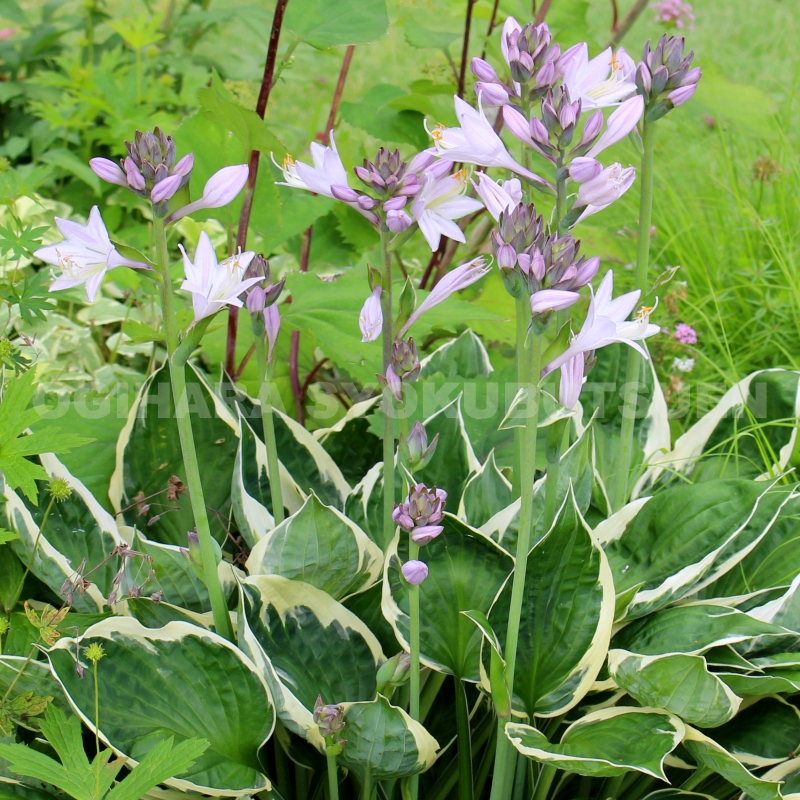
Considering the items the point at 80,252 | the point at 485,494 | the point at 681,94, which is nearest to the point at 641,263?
the point at 681,94

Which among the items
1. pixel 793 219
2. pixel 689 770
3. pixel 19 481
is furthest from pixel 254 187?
pixel 793 219

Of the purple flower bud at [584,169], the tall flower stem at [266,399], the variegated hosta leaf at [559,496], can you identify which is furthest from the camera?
the variegated hosta leaf at [559,496]

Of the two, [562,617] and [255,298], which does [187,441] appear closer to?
[255,298]

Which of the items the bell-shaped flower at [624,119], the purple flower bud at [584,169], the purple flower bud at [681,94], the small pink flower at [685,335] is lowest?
the small pink flower at [685,335]

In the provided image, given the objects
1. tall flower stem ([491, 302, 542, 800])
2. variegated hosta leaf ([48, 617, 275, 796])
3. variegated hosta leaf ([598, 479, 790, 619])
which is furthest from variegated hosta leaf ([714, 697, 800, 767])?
variegated hosta leaf ([48, 617, 275, 796])

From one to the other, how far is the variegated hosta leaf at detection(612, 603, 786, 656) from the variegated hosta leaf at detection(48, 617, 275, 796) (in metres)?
0.55

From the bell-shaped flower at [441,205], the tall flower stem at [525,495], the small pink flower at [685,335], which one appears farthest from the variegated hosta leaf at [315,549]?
the small pink flower at [685,335]

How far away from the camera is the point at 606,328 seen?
94 centimetres

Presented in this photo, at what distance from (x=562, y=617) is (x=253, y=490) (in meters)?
0.57

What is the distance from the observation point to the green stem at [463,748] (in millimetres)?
1220

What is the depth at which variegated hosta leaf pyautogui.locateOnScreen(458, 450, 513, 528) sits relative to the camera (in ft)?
4.68

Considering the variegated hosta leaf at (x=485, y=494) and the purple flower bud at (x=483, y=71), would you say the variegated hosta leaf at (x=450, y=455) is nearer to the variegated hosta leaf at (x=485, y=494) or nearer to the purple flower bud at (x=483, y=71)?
the variegated hosta leaf at (x=485, y=494)

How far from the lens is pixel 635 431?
5.67 ft

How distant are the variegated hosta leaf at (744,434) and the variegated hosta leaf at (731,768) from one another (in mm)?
564
